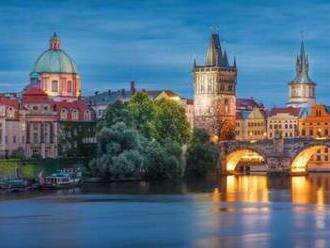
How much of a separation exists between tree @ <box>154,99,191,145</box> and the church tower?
19.5 metres

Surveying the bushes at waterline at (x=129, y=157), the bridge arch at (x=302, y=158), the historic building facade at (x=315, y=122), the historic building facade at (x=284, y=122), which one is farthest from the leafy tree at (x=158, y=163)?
the historic building facade at (x=284, y=122)

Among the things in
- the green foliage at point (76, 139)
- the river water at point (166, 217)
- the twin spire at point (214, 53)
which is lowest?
the river water at point (166, 217)

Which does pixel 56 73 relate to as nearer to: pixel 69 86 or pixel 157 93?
pixel 69 86

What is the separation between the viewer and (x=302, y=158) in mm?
91000

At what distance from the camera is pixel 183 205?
56.2 metres

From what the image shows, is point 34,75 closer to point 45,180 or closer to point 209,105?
point 209,105

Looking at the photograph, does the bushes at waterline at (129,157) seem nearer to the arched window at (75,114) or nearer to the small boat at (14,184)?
the small boat at (14,184)

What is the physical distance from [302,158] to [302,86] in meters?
39.4

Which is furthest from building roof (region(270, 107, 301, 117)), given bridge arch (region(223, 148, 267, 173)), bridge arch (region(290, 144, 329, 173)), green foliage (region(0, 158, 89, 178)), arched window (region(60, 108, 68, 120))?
green foliage (region(0, 158, 89, 178))

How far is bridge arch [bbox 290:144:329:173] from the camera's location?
89.0 metres

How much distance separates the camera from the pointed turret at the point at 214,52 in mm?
106312

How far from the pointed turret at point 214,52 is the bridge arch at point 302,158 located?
17605mm

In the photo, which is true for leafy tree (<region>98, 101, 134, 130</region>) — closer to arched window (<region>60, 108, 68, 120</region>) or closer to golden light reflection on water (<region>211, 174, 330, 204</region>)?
golden light reflection on water (<region>211, 174, 330, 204</region>)

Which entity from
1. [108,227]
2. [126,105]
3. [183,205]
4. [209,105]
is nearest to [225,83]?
[209,105]
